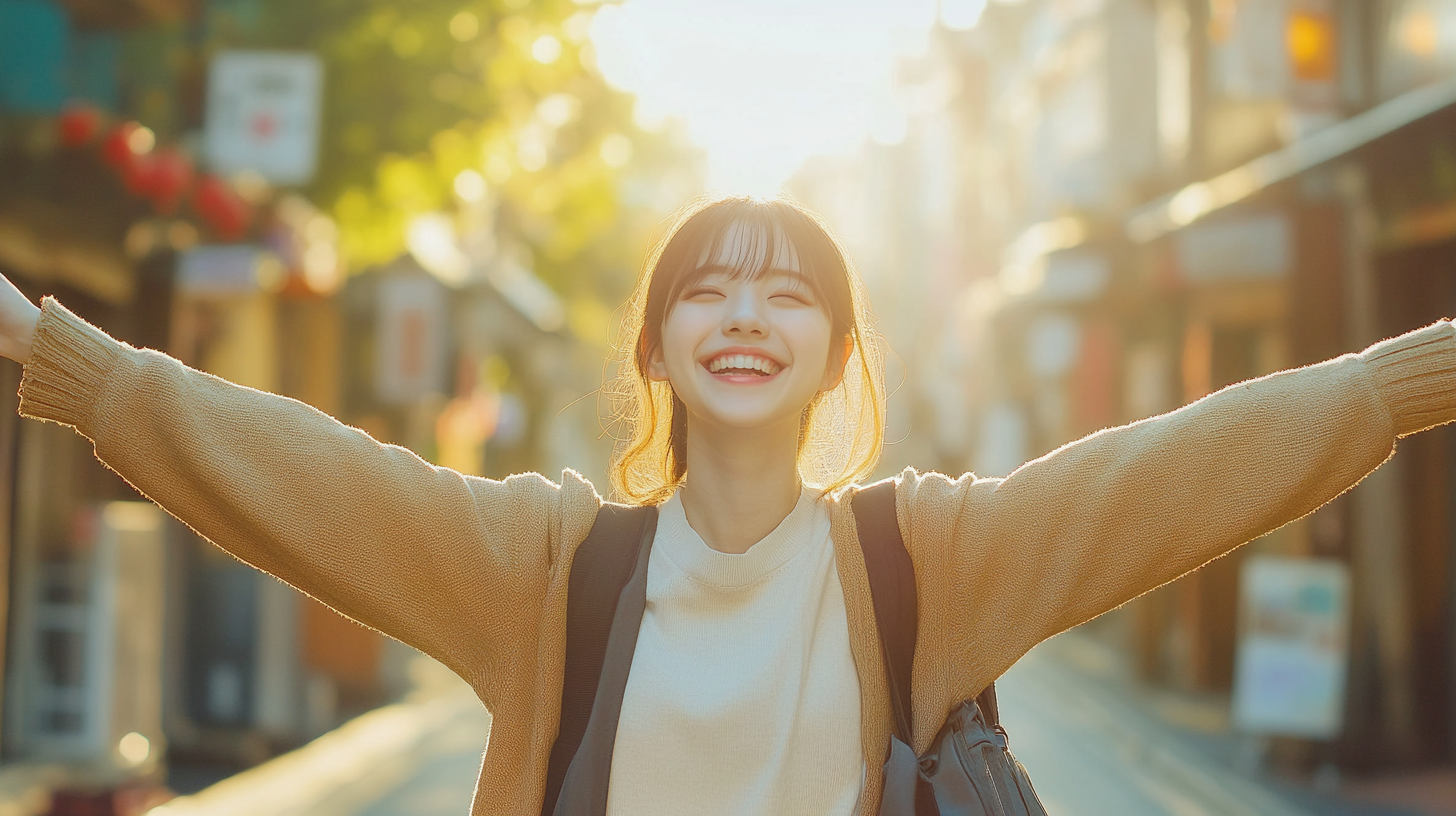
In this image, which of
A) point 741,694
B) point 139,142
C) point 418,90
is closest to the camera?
point 741,694

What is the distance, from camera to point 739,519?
2.27 m

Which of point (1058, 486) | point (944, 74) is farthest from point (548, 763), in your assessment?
point (944, 74)

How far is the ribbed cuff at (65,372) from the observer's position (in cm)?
196

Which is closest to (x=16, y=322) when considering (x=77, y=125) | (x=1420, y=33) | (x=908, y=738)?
(x=908, y=738)

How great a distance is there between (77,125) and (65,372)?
8.52 meters

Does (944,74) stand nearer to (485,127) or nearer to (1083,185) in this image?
(1083,185)

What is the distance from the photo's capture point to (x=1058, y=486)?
209cm

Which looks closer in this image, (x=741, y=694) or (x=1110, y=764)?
(x=741, y=694)

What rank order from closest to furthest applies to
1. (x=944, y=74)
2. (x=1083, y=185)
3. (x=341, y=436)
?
(x=341, y=436), (x=1083, y=185), (x=944, y=74)

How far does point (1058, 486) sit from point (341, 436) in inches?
35.3

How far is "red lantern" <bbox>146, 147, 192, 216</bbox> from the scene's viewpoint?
401 inches

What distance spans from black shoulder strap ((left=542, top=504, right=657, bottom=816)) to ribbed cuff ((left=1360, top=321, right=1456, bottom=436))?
3.22 feet

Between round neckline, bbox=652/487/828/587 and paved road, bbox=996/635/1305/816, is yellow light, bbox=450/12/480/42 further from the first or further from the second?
round neckline, bbox=652/487/828/587

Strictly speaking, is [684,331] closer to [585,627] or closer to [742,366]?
[742,366]
